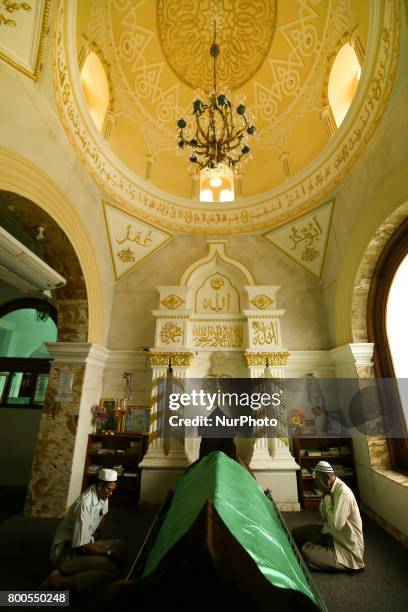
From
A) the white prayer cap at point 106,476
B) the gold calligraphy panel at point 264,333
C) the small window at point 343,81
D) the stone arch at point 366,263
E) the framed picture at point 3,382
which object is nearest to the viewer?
the white prayer cap at point 106,476

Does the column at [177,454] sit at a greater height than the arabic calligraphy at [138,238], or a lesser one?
lesser

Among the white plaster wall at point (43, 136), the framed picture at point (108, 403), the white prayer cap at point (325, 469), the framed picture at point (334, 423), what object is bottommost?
the white prayer cap at point (325, 469)

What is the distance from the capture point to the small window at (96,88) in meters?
5.97

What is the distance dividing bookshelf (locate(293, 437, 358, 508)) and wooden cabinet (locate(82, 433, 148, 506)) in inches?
133

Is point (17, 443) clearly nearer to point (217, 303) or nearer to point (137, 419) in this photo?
point (137, 419)

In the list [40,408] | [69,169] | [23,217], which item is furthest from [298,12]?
[40,408]

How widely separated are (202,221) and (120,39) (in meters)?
4.41

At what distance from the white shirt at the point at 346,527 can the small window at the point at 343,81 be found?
682 cm

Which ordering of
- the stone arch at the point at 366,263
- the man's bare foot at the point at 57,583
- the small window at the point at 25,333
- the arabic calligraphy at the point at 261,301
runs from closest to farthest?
the man's bare foot at the point at 57,583 → the stone arch at the point at 366,263 → the arabic calligraphy at the point at 261,301 → the small window at the point at 25,333

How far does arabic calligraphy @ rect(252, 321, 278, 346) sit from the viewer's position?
6297mm

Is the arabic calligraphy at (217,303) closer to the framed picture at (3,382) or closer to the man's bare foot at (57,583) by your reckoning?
the man's bare foot at (57,583)

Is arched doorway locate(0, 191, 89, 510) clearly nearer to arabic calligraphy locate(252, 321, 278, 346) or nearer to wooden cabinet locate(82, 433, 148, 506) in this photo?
wooden cabinet locate(82, 433, 148, 506)

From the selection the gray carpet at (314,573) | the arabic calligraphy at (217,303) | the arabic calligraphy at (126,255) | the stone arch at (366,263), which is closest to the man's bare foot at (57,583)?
the gray carpet at (314,573)

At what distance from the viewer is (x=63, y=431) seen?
5367 mm
